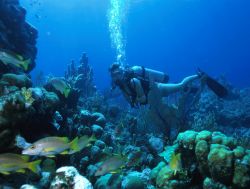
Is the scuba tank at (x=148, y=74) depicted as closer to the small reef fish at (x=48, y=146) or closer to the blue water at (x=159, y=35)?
the small reef fish at (x=48, y=146)

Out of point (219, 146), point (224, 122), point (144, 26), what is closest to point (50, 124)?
point (219, 146)

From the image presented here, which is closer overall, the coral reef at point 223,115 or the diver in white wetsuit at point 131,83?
the diver in white wetsuit at point 131,83

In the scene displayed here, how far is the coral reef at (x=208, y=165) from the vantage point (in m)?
4.24

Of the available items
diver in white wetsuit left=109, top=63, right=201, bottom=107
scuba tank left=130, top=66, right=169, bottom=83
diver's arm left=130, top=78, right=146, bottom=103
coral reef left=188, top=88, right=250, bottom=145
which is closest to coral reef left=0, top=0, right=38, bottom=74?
diver in white wetsuit left=109, top=63, right=201, bottom=107

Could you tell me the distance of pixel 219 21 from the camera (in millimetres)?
127688

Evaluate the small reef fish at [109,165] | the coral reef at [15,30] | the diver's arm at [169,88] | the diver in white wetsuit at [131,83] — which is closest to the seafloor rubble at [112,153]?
the small reef fish at [109,165]

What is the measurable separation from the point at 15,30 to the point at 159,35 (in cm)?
13855

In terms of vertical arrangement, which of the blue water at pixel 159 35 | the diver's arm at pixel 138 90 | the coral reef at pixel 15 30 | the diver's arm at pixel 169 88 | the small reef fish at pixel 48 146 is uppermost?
the blue water at pixel 159 35

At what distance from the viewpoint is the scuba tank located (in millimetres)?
9972

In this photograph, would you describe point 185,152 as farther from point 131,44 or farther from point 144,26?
point 131,44

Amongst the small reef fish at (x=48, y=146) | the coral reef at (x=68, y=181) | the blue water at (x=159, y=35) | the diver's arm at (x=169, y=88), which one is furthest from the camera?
the blue water at (x=159, y=35)

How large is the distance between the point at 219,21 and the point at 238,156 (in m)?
134

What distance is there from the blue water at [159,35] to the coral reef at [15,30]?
199ft

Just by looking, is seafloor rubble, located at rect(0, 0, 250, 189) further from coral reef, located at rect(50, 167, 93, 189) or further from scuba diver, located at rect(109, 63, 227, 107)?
scuba diver, located at rect(109, 63, 227, 107)
